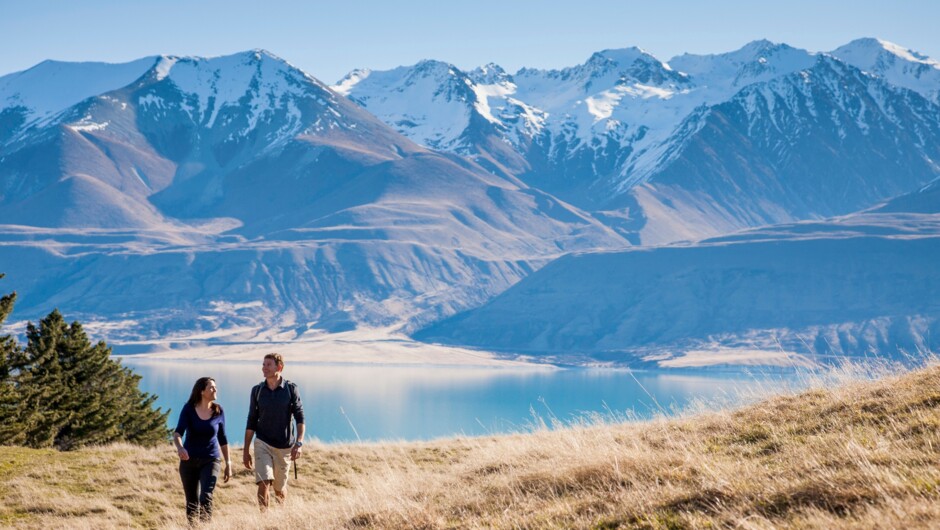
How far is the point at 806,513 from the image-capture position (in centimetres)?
818

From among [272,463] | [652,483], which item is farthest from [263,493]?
[652,483]

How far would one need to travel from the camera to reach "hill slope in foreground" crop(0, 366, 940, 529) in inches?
335

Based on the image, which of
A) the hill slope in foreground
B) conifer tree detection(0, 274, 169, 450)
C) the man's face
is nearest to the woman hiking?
the hill slope in foreground

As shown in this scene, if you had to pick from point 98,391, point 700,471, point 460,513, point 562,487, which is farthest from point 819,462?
point 98,391

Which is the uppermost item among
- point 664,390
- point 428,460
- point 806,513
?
point 806,513

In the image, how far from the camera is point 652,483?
32.7 ft

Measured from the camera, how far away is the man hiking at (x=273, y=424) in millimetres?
12945

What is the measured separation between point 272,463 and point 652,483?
543 cm

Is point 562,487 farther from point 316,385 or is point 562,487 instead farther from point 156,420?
point 316,385

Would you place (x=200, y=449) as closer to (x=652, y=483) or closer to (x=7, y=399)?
(x=652, y=483)

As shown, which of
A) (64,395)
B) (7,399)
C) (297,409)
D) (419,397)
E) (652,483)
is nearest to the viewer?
(652,483)

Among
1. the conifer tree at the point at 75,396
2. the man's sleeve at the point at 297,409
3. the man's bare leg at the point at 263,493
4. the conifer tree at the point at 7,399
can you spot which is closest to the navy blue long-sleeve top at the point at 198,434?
the man's bare leg at the point at 263,493

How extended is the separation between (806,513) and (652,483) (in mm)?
2002

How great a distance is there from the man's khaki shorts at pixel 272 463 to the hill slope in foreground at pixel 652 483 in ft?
1.16
